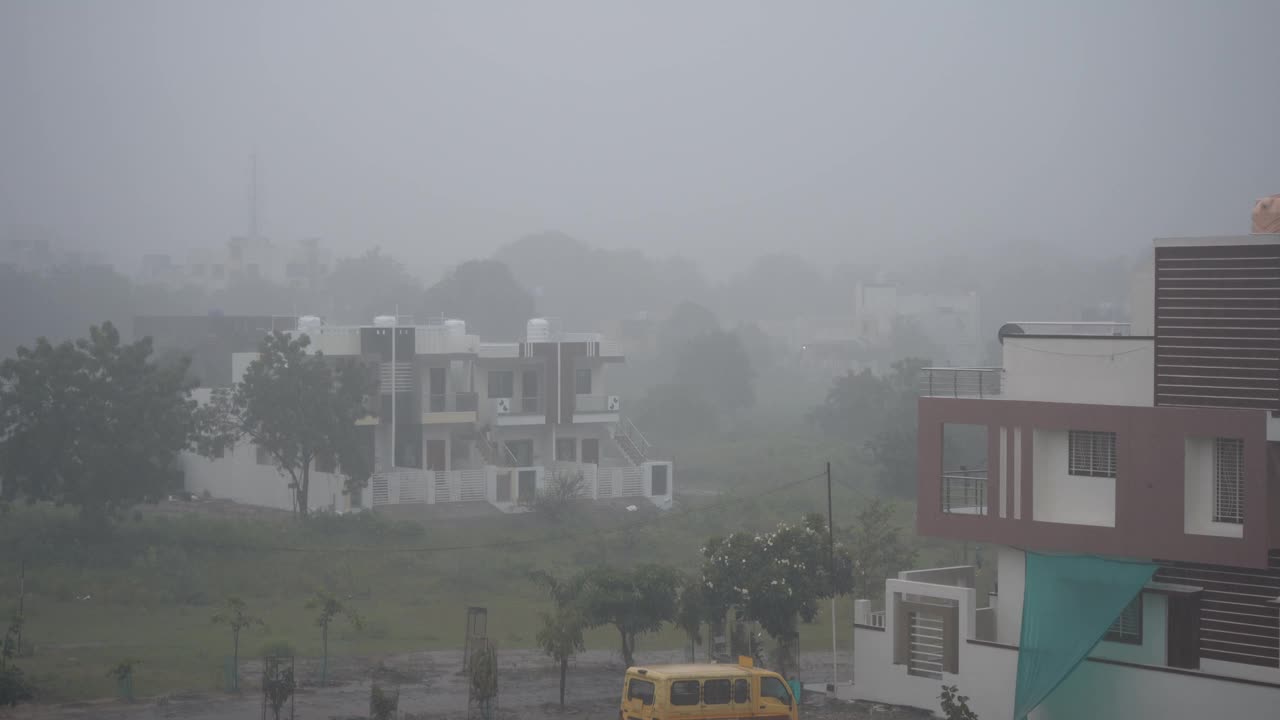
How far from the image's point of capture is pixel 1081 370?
65.6ft

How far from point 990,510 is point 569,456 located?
98.2ft

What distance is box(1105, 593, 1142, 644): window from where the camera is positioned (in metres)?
19.4

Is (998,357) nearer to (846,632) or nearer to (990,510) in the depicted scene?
(846,632)

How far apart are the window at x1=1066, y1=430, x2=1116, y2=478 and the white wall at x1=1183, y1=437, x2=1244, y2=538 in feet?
3.75

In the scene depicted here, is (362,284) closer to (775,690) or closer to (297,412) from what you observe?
(297,412)

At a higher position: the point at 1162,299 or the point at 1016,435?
the point at 1162,299

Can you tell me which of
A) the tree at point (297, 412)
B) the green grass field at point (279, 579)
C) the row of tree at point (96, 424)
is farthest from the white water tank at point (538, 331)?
the row of tree at point (96, 424)

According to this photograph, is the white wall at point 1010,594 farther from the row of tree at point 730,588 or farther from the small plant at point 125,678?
the small plant at point 125,678

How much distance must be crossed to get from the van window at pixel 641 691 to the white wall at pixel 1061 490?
672 centimetres

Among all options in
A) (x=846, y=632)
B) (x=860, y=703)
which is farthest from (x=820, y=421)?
(x=860, y=703)

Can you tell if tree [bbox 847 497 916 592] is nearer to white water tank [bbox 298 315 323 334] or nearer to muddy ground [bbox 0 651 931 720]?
muddy ground [bbox 0 651 931 720]

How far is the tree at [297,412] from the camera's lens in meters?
39.4

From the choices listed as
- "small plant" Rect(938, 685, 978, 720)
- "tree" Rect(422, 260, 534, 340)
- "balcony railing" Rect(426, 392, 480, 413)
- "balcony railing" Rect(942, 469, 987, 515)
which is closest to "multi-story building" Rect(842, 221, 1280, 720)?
"balcony railing" Rect(942, 469, 987, 515)

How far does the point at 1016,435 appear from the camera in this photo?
2027 cm
